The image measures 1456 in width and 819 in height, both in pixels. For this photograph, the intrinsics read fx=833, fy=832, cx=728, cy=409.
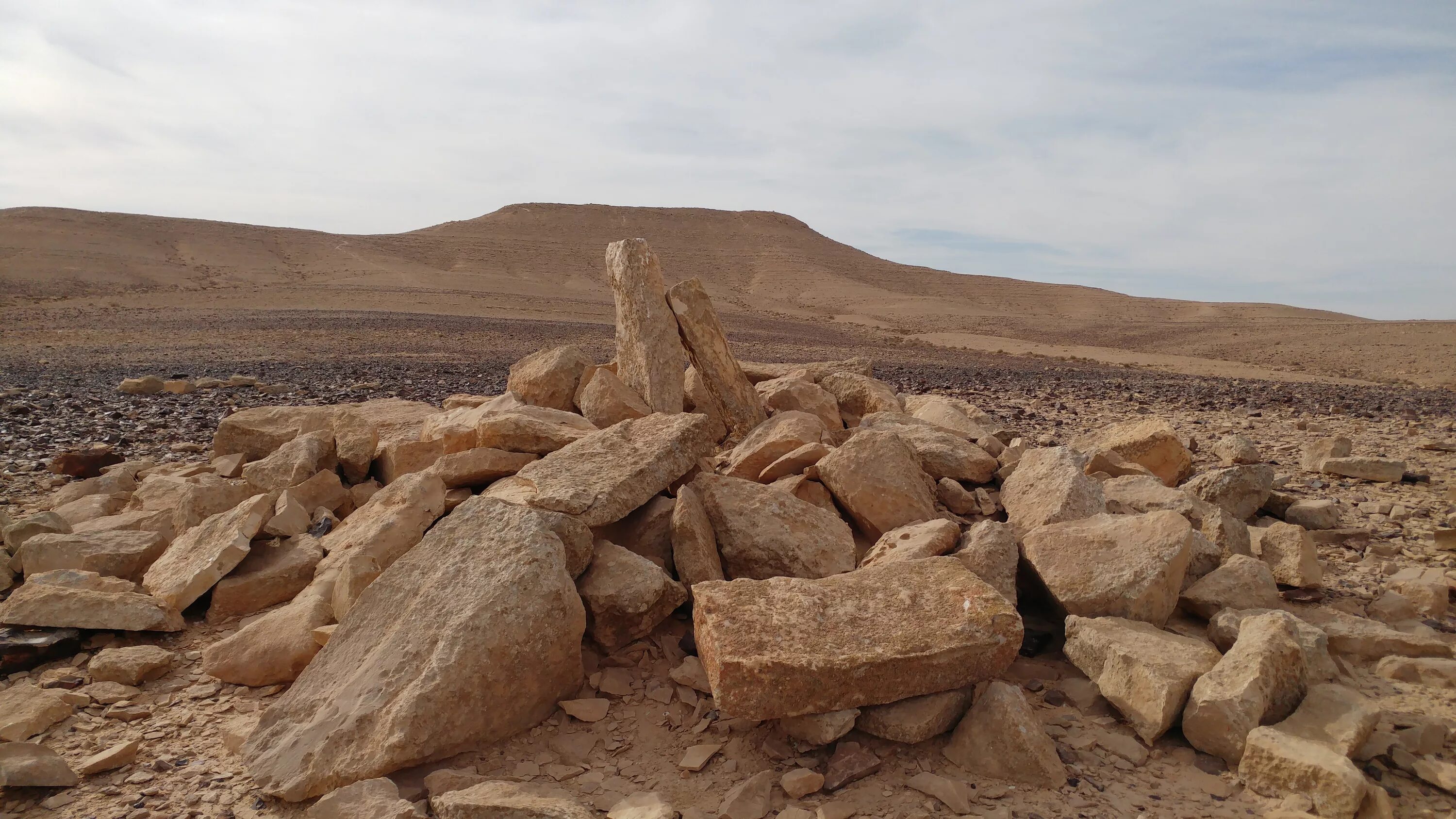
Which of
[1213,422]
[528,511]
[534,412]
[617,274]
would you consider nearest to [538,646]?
[528,511]

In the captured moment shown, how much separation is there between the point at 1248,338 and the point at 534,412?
38.8 metres

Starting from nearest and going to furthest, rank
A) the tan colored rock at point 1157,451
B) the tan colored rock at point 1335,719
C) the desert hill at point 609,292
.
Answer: the tan colored rock at point 1335,719
the tan colored rock at point 1157,451
the desert hill at point 609,292

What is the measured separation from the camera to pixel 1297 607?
14.1ft

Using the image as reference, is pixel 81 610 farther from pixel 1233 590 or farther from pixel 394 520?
pixel 1233 590

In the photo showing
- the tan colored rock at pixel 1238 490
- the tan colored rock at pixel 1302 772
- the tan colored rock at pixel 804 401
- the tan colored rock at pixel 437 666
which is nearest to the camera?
the tan colored rock at pixel 1302 772

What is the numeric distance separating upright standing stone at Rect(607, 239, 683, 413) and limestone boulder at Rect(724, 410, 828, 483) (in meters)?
0.81

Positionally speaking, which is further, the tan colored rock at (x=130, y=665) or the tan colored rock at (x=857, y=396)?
the tan colored rock at (x=857, y=396)

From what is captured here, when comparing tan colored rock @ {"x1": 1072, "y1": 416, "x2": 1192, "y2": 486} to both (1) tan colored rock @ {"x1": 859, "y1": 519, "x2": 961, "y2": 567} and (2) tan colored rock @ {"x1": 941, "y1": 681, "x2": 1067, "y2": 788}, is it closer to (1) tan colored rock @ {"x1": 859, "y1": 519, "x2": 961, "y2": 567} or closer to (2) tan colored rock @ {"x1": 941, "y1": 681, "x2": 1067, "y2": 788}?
(1) tan colored rock @ {"x1": 859, "y1": 519, "x2": 961, "y2": 567}

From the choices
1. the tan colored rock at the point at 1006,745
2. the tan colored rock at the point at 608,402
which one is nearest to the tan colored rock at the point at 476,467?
the tan colored rock at the point at 608,402

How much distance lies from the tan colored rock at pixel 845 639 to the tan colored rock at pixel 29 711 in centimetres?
275

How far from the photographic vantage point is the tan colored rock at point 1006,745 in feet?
9.96

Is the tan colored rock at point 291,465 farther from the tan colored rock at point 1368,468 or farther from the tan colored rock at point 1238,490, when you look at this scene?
the tan colored rock at point 1368,468

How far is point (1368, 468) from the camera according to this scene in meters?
6.23

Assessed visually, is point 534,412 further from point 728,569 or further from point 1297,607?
point 1297,607
